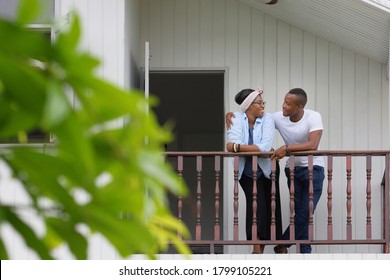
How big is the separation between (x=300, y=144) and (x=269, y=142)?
0.24 m

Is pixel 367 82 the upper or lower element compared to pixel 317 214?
upper

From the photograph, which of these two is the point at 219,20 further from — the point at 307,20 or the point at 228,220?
the point at 228,220

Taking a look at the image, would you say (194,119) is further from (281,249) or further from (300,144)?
(300,144)

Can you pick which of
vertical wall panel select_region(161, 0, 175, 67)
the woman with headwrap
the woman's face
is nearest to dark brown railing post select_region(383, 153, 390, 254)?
the woman with headwrap

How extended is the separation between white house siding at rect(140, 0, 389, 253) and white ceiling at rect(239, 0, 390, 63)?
147mm

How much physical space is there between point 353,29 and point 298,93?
1.08 m

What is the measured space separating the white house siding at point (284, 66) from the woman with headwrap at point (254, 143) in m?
1.10

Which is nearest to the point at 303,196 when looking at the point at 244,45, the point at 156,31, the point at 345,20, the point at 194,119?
the point at 345,20

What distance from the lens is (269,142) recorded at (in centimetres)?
829

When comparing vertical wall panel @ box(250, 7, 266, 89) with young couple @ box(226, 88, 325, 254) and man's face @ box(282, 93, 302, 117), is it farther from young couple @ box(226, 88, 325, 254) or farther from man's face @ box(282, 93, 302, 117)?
man's face @ box(282, 93, 302, 117)
